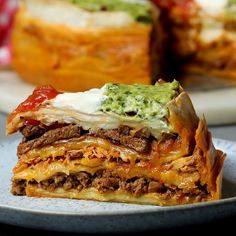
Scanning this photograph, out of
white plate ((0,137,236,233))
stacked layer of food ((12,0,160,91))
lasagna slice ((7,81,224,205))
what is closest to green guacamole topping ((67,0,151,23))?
stacked layer of food ((12,0,160,91))

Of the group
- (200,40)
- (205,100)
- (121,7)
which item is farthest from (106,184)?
(200,40)

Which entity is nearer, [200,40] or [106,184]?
[106,184]

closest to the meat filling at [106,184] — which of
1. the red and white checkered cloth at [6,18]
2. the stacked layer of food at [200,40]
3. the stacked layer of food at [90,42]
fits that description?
the stacked layer of food at [90,42]

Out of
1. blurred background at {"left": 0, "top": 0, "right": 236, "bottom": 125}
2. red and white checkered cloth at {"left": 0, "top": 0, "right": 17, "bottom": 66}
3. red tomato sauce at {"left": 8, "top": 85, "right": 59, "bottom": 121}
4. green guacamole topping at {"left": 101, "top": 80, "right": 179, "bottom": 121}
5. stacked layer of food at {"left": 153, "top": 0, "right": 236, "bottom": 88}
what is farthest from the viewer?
red and white checkered cloth at {"left": 0, "top": 0, "right": 17, "bottom": 66}

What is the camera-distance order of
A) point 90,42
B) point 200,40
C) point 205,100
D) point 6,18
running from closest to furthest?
point 205,100 → point 90,42 → point 200,40 → point 6,18

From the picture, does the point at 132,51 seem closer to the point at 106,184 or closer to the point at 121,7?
the point at 121,7

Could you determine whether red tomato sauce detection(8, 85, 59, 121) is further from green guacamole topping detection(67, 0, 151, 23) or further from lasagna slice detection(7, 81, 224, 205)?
green guacamole topping detection(67, 0, 151, 23)
